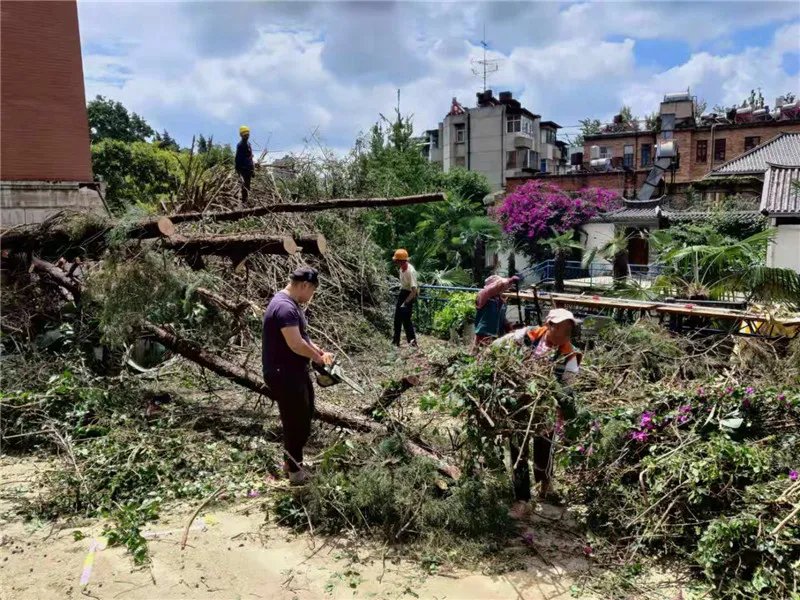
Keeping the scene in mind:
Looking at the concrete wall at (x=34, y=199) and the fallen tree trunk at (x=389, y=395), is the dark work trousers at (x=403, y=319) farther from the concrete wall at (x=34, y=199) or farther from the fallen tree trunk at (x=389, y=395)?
the concrete wall at (x=34, y=199)

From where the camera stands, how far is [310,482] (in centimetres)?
414

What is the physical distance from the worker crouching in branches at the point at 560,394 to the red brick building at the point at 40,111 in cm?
1043

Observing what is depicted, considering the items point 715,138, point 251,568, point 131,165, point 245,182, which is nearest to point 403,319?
point 245,182

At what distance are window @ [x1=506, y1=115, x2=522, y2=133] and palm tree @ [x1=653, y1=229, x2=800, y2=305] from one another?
4032cm

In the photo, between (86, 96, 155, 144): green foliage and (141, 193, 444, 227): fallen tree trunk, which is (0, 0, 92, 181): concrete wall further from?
(86, 96, 155, 144): green foliage

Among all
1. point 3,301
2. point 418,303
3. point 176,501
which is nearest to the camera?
point 176,501

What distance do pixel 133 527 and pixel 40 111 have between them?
11623 millimetres

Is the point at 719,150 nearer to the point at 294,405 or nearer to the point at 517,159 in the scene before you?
the point at 517,159

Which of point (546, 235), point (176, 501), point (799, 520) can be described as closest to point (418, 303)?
point (176, 501)

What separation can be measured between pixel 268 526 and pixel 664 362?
12.3 feet

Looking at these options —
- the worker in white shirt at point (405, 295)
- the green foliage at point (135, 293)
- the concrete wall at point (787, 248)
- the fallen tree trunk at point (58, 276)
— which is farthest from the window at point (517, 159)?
the green foliage at point (135, 293)

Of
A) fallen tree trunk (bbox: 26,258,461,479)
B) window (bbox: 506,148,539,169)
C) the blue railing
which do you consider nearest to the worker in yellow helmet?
fallen tree trunk (bbox: 26,258,461,479)

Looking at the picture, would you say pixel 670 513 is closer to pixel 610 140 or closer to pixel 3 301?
pixel 3 301

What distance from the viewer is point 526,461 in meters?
4.00
